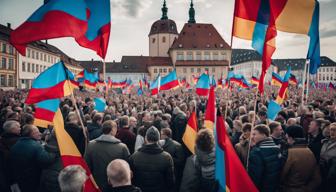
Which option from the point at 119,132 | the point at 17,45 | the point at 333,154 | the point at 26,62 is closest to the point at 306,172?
the point at 333,154

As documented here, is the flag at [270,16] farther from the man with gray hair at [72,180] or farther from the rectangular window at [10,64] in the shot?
the rectangular window at [10,64]

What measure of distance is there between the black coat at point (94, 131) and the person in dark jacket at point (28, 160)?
1828 mm

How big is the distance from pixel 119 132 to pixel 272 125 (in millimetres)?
3172

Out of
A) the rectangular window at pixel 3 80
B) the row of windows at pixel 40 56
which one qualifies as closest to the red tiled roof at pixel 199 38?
the row of windows at pixel 40 56

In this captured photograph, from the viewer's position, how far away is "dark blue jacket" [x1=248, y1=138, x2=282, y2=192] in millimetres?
3805

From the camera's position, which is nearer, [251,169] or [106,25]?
[251,169]

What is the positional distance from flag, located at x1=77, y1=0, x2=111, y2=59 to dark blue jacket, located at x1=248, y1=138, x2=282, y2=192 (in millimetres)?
3070

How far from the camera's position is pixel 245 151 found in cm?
→ 449

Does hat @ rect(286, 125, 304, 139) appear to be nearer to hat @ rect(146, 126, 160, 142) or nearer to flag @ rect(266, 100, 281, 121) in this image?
hat @ rect(146, 126, 160, 142)

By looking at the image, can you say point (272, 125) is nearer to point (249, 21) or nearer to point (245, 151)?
point (245, 151)

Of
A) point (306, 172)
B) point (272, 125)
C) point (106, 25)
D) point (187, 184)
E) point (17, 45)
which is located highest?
point (106, 25)

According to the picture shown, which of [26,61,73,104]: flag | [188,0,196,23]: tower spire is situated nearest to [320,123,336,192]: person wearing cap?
[26,61,73,104]: flag

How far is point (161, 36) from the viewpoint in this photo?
267 feet

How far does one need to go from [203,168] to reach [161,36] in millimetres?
79793
